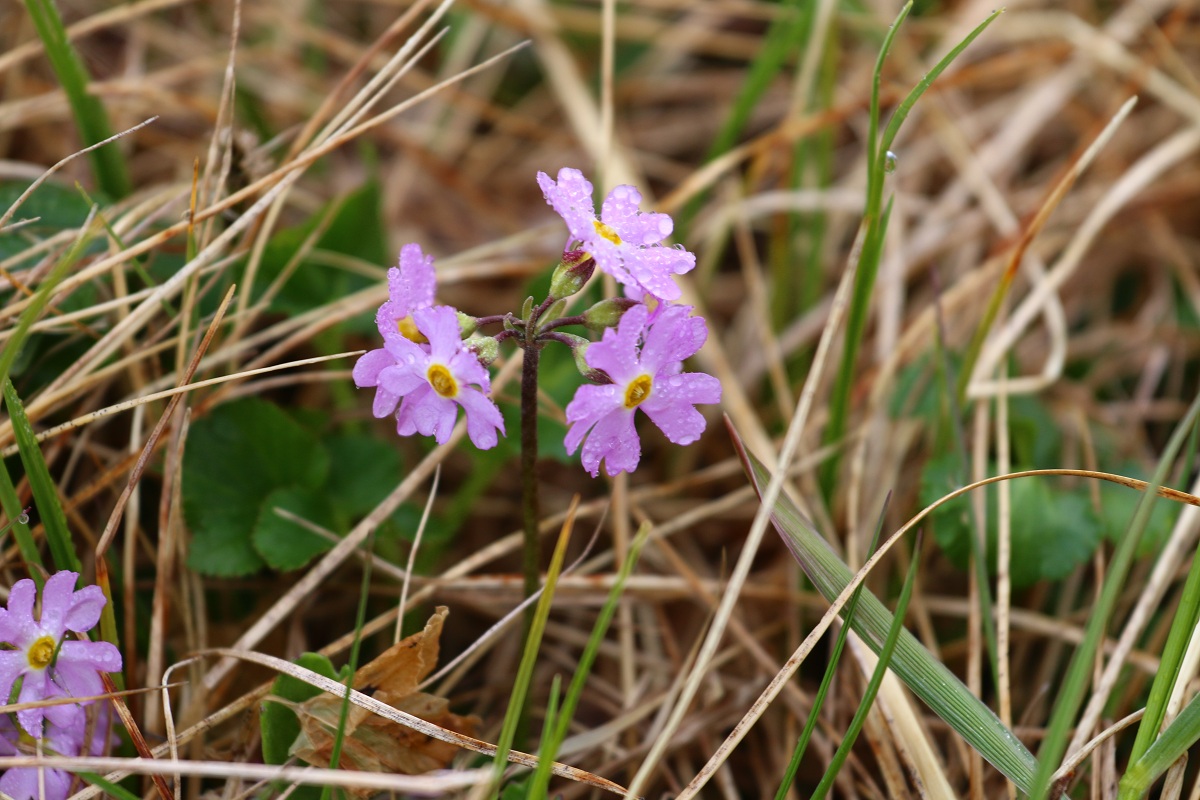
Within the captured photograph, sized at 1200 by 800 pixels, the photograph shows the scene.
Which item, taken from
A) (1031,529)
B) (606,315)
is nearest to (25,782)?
(606,315)

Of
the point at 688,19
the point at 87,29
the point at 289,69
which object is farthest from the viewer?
the point at 688,19

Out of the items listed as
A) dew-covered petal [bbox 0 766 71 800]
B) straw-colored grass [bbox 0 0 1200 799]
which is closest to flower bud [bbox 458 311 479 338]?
straw-colored grass [bbox 0 0 1200 799]

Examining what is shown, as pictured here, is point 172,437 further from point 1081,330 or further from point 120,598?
point 1081,330

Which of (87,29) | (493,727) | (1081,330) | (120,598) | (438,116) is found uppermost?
(87,29)

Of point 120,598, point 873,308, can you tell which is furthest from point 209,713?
point 873,308

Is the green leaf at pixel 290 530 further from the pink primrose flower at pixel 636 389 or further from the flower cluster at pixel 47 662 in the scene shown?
the pink primrose flower at pixel 636 389

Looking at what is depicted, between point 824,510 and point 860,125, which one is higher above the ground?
point 860,125

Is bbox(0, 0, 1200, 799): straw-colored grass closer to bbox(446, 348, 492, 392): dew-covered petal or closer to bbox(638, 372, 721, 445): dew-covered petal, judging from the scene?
bbox(638, 372, 721, 445): dew-covered petal

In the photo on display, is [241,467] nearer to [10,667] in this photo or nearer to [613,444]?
[10,667]
